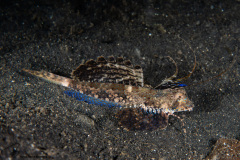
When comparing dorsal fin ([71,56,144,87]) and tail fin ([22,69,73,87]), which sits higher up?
dorsal fin ([71,56,144,87])

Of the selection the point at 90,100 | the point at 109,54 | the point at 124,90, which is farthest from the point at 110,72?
the point at 109,54

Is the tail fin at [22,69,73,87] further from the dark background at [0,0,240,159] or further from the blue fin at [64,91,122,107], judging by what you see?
the blue fin at [64,91,122,107]

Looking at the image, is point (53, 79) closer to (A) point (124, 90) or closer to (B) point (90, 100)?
(B) point (90, 100)

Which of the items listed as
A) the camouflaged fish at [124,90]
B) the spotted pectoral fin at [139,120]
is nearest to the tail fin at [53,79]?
the camouflaged fish at [124,90]

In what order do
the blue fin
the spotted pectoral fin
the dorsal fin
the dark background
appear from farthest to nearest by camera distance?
1. the blue fin
2. the dorsal fin
3. the spotted pectoral fin
4. the dark background

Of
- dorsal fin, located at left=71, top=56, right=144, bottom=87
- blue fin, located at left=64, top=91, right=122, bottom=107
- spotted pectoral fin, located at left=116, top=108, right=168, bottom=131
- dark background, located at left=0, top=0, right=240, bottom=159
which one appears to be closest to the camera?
dark background, located at left=0, top=0, right=240, bottom=159

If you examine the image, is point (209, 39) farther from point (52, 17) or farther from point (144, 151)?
point (52, 17)

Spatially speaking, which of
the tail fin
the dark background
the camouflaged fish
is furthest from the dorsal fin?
the dark background
